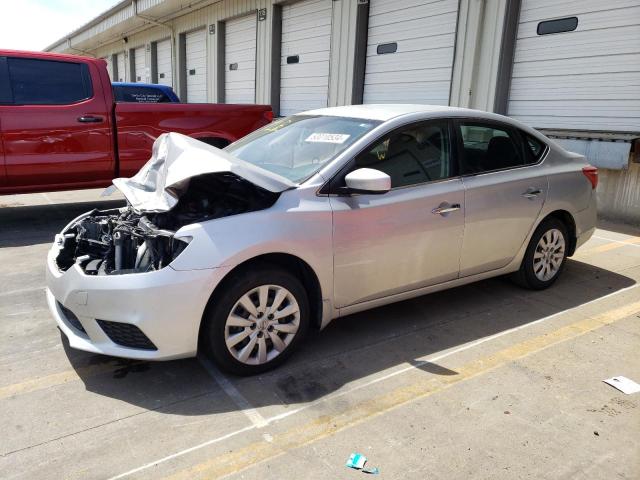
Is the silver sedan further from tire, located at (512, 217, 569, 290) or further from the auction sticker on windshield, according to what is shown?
tire, located at (512, 217, 569, 290)

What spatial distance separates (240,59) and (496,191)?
547 inches

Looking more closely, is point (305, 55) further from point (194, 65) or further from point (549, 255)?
point (549, 255)

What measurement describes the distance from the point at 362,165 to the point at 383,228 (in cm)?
44

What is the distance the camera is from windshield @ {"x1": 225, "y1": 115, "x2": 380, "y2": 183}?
3.49m

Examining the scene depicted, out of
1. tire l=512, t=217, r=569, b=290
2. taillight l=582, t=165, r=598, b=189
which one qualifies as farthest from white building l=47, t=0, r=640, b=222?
tire l=512, t=217, r=569, b=290

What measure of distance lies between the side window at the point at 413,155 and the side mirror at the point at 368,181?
0.21 metres

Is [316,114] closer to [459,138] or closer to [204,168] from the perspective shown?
[459,138]

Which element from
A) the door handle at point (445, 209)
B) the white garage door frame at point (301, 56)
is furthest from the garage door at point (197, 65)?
the door handle at point (445, 209)

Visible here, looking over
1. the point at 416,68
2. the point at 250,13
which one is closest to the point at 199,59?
the point at 250,13

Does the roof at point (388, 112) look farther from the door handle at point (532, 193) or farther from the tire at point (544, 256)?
the tire at point (544, 256)

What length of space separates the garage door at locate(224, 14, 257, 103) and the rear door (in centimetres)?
1245

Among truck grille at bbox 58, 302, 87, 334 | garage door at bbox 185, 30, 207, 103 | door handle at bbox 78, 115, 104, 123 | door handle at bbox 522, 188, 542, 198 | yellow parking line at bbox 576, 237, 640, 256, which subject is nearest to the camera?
truck grille at bbox 58, 302, 87, 334

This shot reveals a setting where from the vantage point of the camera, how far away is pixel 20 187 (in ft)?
21.1

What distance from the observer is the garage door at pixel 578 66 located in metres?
7.48
